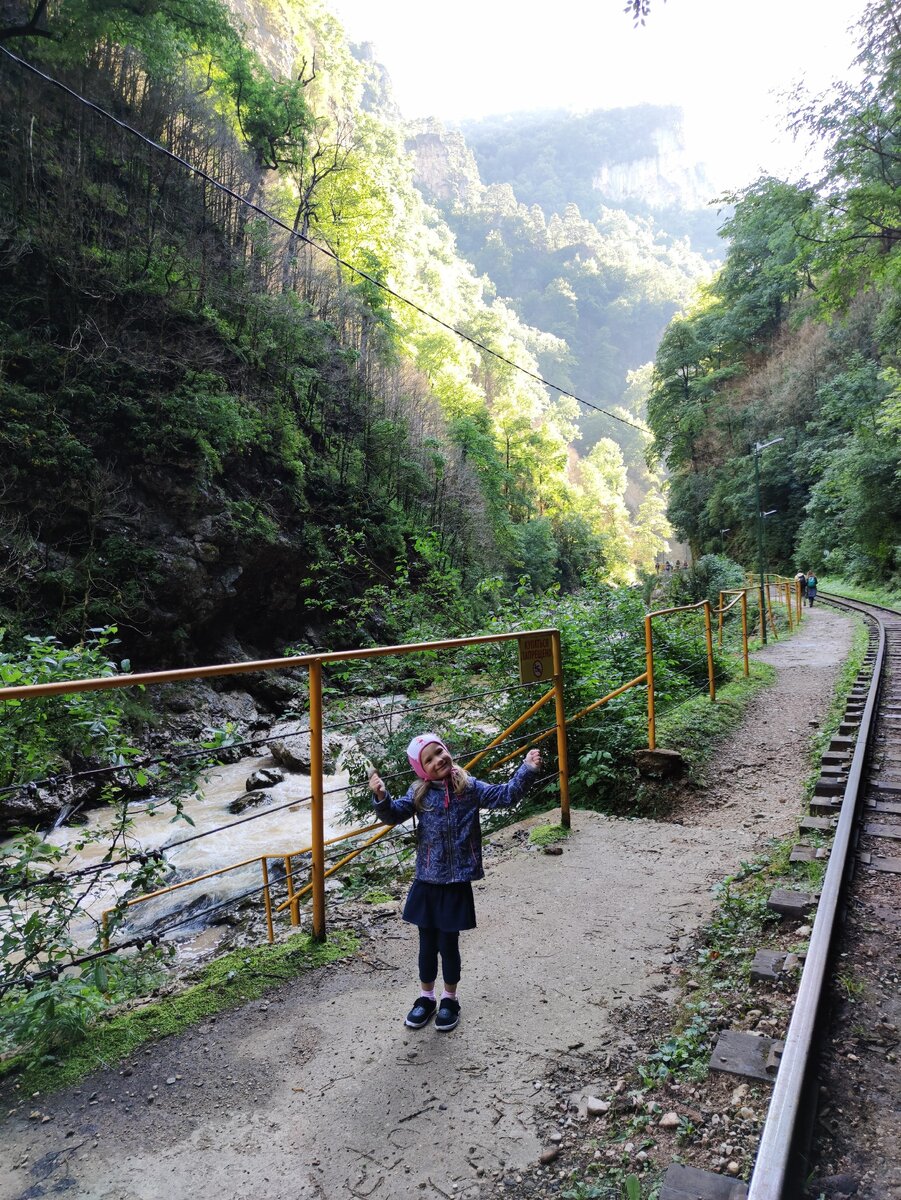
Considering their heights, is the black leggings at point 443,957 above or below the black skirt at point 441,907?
below

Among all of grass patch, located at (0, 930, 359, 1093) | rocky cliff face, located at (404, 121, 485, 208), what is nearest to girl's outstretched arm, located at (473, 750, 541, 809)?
grass patch, located at (0, 930, 359, 1093)

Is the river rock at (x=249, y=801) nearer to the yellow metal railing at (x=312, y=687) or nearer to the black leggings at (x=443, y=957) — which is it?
the yellow metal railing at (x=312, y=687)

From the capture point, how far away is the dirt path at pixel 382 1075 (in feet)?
6.55

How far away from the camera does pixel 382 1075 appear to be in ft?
8.01

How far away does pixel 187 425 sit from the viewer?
15.0 metres

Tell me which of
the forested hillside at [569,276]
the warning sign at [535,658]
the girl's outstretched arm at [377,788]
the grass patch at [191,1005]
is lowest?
the grass patch at [191,1005]

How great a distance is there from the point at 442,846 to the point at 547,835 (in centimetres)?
228

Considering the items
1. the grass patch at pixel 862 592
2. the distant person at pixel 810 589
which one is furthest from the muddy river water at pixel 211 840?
the grass patch at pixel 862 592

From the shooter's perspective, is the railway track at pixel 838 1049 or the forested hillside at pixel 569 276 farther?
the forested hillside at pixel 569 276

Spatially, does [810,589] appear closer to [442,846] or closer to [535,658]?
[535,658]

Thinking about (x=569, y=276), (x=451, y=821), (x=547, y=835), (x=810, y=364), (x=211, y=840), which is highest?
(x=569, y=276)

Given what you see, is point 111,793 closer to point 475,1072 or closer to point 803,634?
point 475,1072

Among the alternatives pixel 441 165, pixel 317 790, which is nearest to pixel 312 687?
pixel 317 790

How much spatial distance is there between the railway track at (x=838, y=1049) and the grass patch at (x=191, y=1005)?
1878 millimetres
